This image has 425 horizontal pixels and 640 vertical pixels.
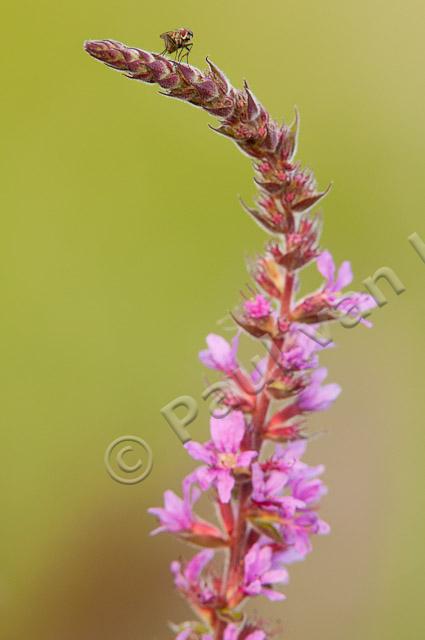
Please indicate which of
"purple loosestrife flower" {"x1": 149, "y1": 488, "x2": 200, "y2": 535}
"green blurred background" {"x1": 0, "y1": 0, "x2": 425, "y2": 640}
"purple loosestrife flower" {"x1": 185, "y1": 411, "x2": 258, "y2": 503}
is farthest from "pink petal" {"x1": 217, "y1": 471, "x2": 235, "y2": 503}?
"green blurred background" {"x1": 0, "y1": 0, "x2": 425, "y2": 640}

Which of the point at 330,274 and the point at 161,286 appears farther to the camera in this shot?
the point at 161,286

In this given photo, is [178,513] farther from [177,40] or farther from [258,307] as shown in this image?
[177,40]

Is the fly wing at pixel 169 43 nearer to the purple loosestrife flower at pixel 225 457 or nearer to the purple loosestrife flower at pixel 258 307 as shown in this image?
the purple loosestrife flower at pixel 258 307

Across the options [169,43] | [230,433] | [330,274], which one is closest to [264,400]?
[230,433]

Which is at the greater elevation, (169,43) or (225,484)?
(169,43)

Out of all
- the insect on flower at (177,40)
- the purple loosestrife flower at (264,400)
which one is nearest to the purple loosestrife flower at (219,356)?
the purple loosestrife flower at (264,400)

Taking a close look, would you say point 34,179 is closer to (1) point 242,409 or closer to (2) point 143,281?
(2) point 143,281

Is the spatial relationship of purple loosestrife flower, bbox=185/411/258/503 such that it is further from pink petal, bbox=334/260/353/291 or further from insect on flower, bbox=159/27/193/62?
insect on flower, bbox=159/27/193/62
